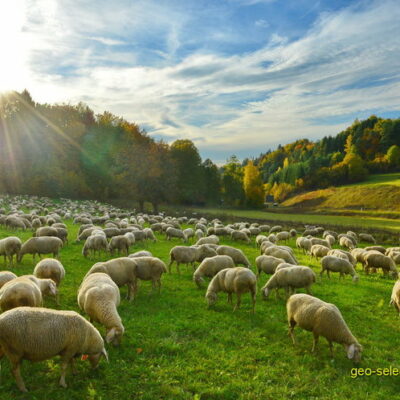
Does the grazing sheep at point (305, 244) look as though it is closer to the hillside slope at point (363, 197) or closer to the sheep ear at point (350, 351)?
the sheep ear at point (350, 351)

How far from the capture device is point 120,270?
447 inches

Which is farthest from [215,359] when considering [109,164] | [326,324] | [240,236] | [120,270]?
[109,164]

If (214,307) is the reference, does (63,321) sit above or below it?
above

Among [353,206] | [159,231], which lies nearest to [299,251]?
[159,231]

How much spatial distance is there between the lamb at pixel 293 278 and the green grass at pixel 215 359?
0.70m

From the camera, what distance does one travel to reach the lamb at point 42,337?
18.7 ft

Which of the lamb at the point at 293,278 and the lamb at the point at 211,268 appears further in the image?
the lamb at the point at 211,268

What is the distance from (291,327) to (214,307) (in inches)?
127

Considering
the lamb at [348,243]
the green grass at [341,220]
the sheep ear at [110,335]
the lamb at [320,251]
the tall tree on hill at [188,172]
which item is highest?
the tall tree on hill at [188,172]

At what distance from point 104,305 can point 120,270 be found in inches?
126

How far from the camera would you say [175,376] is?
692 centimetres

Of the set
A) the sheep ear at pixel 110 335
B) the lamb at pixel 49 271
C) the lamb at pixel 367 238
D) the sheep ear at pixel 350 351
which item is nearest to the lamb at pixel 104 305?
the sheep ear at pixel 110 335

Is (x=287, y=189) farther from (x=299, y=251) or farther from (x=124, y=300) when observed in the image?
(x=124, y=300)

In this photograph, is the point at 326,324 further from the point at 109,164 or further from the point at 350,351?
the point at 109,164
